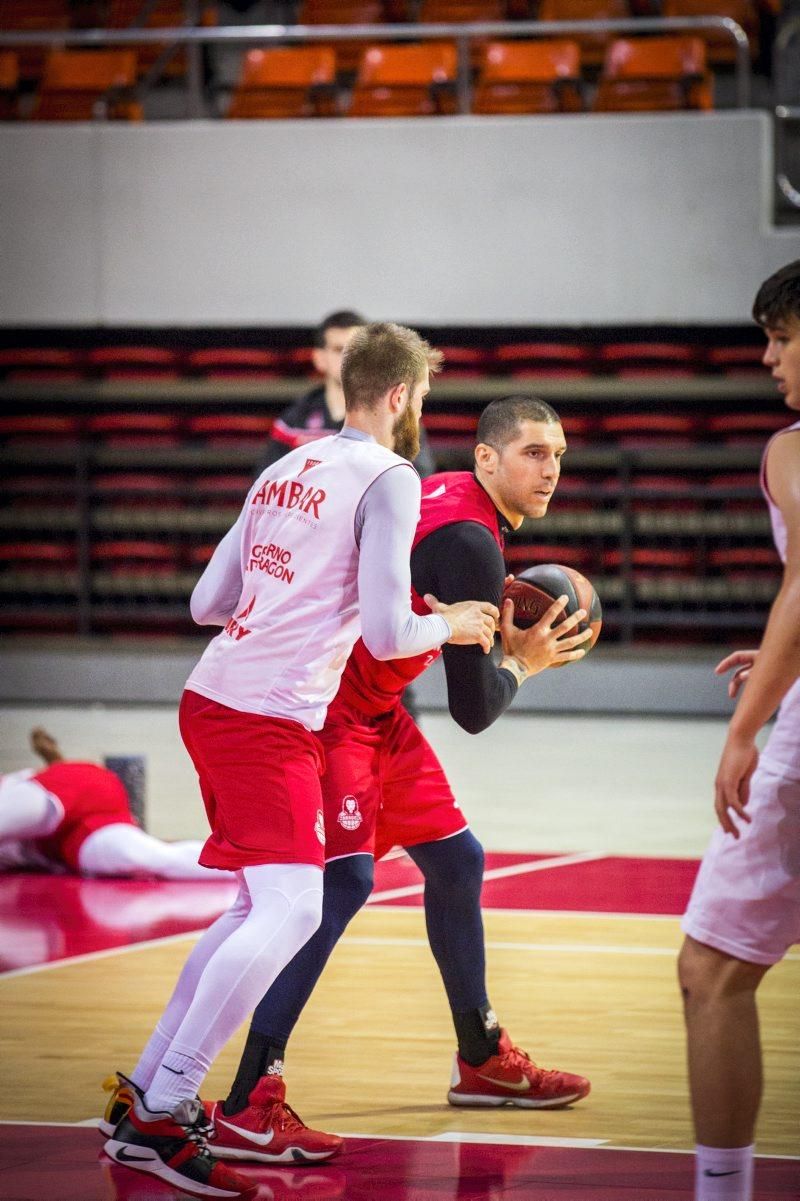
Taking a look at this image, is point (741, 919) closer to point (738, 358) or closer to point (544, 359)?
point (738, 358)

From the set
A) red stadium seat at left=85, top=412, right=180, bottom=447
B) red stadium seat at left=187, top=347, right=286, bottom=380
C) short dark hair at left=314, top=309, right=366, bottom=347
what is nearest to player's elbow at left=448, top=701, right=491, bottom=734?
short dark hair at left=314, top=309, right=366, bottom=347

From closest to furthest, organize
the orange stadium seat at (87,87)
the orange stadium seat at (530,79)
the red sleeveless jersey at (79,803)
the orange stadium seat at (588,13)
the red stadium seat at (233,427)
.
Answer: the red sleeveless jersey at (79,803) → the orange stadium seat at (530,79) → the orange stadium seat at (588,13) → the orange stadium seat at (87,87) → the red stadium seat at (233,427)

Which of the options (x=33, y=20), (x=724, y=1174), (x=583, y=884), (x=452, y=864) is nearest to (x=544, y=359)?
→ (x=33, y=20)

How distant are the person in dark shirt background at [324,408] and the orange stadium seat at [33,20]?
7612 millimetres

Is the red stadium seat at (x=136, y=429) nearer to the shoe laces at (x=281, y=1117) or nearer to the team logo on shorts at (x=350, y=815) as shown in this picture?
the team logo on shorts at (x=350, y=815)

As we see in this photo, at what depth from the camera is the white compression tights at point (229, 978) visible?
3607mm

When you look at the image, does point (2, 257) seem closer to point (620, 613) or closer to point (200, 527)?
point (200, 527)

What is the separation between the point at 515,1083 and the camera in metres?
4.30

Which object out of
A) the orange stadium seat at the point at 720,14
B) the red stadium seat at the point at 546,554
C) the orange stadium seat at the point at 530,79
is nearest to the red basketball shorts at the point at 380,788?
the red stadium seat at the point at 546,554

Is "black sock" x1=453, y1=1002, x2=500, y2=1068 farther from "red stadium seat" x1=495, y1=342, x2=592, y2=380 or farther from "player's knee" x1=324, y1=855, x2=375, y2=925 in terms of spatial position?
"red stadium seat" x1=495, y1=342, x2=592, y2=380

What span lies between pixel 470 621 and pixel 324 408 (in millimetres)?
3780

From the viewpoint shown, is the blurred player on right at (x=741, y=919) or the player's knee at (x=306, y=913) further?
the player's knee at (x=306, y=913)

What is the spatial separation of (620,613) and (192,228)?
3.73 m

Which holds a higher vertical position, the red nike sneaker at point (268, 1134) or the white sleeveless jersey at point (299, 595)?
the white sleeveless jersey at point (299, 595)
